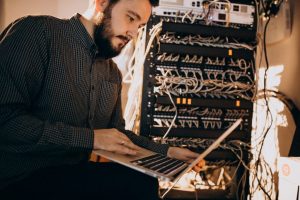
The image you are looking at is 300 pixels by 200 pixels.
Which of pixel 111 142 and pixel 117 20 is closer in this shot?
pixel 111 142

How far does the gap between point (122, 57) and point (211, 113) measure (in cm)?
75

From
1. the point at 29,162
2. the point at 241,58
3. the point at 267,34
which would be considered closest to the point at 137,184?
the point at 29,162

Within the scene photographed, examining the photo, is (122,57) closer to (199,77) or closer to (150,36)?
(150,36)

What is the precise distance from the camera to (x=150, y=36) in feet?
4.48

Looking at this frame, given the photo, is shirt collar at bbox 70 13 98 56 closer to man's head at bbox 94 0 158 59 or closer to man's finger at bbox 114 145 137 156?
man's head at bbox 94 0 158 59

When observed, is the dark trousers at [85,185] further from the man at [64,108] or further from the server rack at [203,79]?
the server rack at [203,79]

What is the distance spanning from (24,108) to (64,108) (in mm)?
151

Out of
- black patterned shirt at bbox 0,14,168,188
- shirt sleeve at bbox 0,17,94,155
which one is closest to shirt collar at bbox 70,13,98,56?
black patterned shirt at bbox 0,14,168,188

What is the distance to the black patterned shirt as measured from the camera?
0.85 metres

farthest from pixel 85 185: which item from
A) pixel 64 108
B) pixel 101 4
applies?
pixel 101 4

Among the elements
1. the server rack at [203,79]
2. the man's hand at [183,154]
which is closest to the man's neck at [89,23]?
the server rack at [203,79]

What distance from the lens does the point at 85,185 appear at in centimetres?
91

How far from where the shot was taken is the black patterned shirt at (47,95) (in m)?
0.85

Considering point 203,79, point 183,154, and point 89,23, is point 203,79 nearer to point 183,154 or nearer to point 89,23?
point 183,154
